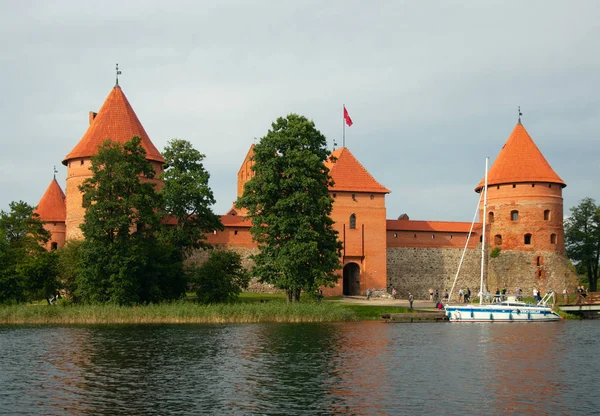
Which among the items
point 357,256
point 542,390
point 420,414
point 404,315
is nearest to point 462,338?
point 404,315

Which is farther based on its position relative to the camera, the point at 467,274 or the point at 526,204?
the point at 467,274

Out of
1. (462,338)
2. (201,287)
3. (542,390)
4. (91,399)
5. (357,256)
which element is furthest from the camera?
(357,256)

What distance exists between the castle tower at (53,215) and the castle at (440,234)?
0.19ft

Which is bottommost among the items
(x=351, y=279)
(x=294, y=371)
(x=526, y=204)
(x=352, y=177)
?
(x=294, y=371)

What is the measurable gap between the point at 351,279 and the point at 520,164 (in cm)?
1217

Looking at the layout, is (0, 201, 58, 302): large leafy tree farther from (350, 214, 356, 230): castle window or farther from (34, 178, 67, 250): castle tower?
(350, 214, 356, 230): castle window

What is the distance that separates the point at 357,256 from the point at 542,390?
90.6 feet

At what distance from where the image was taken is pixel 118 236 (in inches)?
1344

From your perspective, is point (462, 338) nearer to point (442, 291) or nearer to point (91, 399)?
point (91, 399)

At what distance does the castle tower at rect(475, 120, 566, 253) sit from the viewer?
46812mm

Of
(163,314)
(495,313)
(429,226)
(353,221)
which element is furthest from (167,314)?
(429,226)

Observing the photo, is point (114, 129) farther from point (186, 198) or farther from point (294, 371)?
point (294, 371)

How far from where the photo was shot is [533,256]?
4681 cm

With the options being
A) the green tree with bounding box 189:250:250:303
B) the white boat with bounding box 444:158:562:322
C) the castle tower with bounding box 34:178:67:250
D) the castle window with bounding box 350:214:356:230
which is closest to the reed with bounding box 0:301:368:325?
the green tree with bounding box 189:250:250:303
